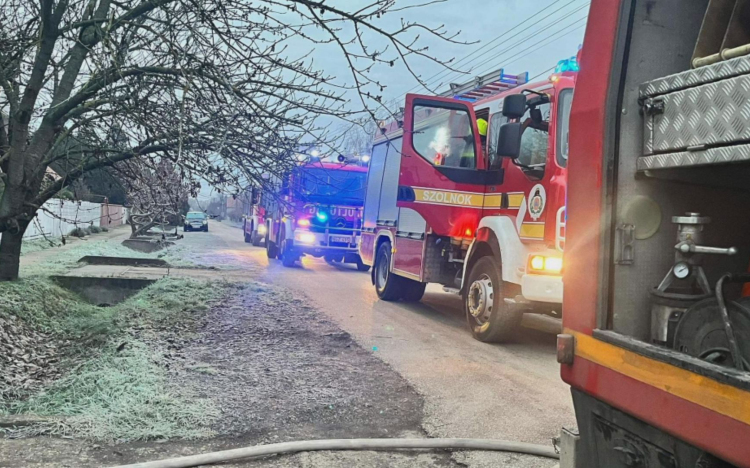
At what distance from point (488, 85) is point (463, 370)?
4535 mm

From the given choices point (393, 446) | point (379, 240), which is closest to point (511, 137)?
point (393, 446)

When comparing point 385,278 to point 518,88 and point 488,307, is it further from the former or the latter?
point 518,88

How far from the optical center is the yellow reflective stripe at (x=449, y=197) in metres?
7.81

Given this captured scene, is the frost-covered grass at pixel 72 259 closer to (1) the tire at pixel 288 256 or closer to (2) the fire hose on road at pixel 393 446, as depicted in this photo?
(1) the tire at pixel 288 256

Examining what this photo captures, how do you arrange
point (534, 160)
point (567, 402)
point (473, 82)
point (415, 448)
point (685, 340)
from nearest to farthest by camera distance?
point (685, 340)
point (415, 448)
point (567, 402)
point (534, 160)
point (473, 82)

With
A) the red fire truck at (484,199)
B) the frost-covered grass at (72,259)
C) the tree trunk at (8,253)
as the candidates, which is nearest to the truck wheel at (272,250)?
the frost-covered grass at (72,259)

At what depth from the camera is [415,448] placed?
366 cm

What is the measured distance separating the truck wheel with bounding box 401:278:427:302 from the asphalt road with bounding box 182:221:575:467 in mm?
175

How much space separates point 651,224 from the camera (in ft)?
7.76

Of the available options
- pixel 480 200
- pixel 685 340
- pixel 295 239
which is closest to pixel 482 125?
pixel 480 200

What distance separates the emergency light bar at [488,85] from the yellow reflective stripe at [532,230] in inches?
95.5

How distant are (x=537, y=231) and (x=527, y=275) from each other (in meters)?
0.55

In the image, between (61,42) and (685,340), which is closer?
(685,340)

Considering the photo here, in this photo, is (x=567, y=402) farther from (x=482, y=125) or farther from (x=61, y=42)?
(x=61, y=42)
